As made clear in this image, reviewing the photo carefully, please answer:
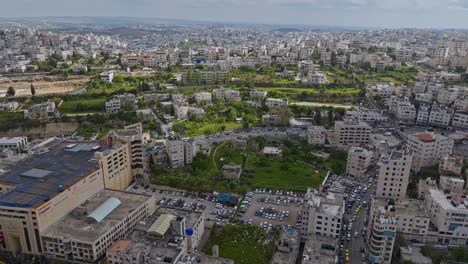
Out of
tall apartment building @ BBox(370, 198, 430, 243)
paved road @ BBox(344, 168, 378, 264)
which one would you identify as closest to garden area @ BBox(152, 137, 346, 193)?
paved road @ BBox(344, 168, 378, 264)

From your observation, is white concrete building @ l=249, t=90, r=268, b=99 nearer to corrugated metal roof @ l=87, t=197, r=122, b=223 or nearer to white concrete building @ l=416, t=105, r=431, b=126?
white concrete building @ l=416, t=105, r=431, b=126

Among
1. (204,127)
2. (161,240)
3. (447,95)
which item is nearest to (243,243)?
(161,240)

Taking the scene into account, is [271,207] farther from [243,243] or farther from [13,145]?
[13,145]

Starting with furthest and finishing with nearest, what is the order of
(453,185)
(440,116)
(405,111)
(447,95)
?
1. (447,95)
2. (405,111)
3. (440,116)
4. (453,185)

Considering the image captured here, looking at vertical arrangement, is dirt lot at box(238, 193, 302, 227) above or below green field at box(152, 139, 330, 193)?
below

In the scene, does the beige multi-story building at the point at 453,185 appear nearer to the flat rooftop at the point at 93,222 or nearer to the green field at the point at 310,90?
the flat rooftop at the point at 93,222

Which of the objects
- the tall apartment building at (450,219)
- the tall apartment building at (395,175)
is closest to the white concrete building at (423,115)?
the tall apartment building at (395,175)
